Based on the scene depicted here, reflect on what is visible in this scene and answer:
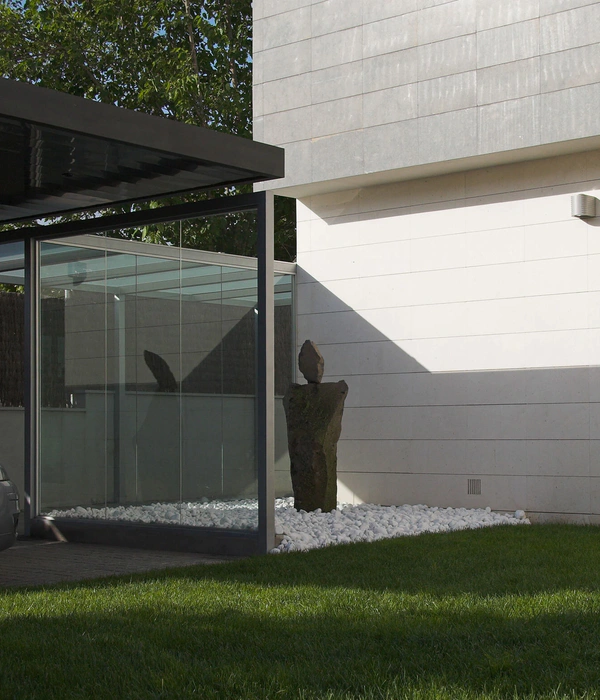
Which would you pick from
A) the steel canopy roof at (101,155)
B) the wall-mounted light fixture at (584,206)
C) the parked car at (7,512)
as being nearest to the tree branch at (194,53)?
the wall-mounted light fixture at (584,206)

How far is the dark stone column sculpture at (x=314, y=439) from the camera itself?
11.0 meters

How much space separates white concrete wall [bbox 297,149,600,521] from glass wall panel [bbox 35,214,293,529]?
387 centimetres

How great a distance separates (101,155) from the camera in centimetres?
746

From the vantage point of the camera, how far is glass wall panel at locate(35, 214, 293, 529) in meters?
8.70

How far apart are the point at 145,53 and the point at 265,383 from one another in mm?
13967

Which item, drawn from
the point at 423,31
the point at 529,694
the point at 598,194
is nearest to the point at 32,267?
the point at 423,31

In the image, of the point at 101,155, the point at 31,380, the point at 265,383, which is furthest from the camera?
the point at 31,380

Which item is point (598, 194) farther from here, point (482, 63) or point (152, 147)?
point (152, 147)

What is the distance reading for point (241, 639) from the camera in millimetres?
4969

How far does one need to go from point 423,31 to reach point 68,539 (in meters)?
6.94

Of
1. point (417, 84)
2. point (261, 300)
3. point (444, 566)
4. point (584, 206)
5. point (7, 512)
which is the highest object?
point (417, 84)

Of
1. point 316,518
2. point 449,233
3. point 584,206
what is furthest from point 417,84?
point 316,518

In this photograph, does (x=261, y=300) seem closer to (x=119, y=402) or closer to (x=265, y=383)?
(x=265, y=383)

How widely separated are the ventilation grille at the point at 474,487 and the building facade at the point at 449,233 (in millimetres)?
27
